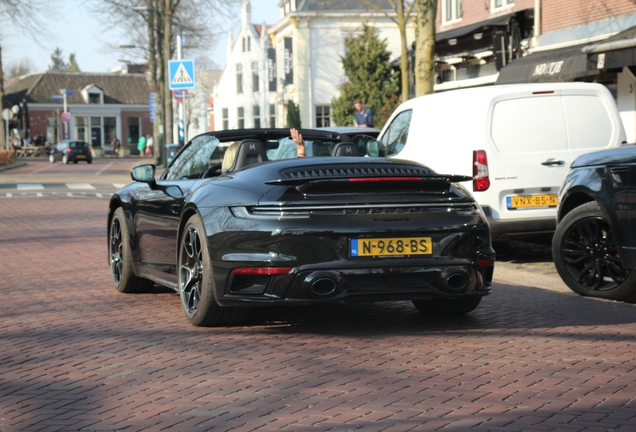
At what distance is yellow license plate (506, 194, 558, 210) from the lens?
10.4m

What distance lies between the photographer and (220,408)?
4535 mm

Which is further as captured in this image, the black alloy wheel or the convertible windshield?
the convertible windshield

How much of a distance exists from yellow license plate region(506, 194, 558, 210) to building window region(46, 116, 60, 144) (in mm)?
92278

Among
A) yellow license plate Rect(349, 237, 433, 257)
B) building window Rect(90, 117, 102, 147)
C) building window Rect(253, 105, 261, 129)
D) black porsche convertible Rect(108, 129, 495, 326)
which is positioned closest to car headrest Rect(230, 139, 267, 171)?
black porsche convertible Rect(108, 129, 495, 326)

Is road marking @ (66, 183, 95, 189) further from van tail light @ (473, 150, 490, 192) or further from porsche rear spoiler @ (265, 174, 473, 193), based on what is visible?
porsche rear spoiler @ (265, 174, 473, 193)

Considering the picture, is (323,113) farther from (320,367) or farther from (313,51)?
(320,367)

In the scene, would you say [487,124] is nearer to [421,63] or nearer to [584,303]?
[584,303]

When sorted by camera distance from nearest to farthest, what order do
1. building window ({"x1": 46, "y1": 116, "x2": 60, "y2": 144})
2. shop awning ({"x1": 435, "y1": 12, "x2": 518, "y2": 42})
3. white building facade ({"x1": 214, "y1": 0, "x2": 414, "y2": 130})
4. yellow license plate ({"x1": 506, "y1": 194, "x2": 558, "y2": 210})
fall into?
1. yellow license plate ({"x1": 506, "y1": 194, "x2": 558, "y2": 210})
2. shop awning ({"x1": 435, "y1": 12, "x2": 518, "y2": 42})
3. white building facade ({"x1": 214, "y1": 0, "x2": 414, "y2": 130})
4. building window ({"x1": 46, "y1": 116, "x2": 60, "y2": 144})

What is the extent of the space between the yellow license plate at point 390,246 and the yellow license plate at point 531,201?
4.46 metres

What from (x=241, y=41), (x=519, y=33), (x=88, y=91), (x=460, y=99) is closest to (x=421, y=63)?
(x=460, y=99)

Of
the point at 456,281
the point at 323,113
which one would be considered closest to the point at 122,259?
the point at 456,281

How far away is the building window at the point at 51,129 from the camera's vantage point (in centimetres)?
9875

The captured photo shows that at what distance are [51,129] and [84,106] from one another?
3942mm

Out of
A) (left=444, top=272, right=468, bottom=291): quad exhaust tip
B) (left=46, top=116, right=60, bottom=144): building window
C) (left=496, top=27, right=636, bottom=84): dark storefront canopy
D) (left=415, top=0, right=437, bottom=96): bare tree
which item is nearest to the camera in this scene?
(left=444, top=272, right=468, bottom=291): quad exhaust tip
